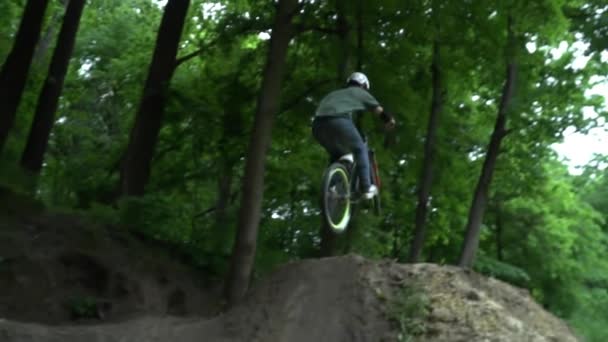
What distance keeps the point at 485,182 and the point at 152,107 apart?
7.93m

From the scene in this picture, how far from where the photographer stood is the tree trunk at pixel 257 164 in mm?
12367

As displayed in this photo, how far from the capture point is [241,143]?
1994cm

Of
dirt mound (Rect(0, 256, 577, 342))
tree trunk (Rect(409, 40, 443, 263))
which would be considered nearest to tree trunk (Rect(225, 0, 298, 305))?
dirt mound (Rect(0, 256, 577, 342))

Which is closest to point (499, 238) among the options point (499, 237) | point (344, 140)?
point (499, 237)

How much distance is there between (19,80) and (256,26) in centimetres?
502

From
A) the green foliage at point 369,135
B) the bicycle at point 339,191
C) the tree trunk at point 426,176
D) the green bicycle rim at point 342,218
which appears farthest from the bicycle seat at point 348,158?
the tree trunk at point 426,176

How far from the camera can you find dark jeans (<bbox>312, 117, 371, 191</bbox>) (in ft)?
36.2

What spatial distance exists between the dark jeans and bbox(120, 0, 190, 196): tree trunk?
8912mm

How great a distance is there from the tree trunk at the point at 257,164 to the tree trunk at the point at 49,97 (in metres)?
9.54

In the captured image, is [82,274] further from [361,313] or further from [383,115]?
[361,313]

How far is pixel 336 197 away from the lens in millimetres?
11039

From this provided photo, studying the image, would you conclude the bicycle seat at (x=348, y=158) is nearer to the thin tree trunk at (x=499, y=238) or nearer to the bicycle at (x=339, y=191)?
the bicycle at (x=339, y=191)

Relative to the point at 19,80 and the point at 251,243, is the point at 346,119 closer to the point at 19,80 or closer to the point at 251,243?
the point at 251,243

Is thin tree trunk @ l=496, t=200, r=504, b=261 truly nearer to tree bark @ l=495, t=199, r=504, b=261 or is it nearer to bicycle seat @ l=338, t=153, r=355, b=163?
tree bark @ l=495, t=199, r=504, b=261
